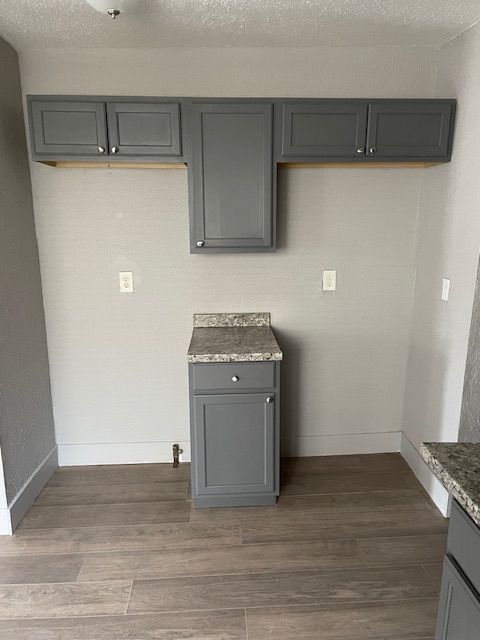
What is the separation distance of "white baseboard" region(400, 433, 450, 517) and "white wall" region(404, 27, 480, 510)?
95 millimetres

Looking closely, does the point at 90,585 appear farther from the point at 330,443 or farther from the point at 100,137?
the point at 100,137

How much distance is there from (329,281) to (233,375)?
93 centimetres

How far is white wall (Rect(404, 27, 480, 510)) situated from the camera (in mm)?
2250

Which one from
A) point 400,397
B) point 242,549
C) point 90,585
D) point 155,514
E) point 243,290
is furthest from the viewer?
point 400,397

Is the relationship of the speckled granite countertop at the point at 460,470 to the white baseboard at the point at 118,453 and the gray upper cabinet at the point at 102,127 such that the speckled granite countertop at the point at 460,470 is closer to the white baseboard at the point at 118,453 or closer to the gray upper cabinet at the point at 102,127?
the gray upper cabinet at the point at 102,127

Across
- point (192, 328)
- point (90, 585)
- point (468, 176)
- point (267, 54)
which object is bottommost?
point (90, 585)

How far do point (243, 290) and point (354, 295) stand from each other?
693 millimetres

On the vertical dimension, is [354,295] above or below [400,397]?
above

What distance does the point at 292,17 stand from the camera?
2178 millimetres

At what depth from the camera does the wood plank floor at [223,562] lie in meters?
1.87

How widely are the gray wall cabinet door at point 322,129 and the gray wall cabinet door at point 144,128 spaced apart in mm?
543

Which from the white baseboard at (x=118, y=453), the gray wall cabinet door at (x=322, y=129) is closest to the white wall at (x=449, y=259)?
the gray wall cabinet door at (x=322, y=129)

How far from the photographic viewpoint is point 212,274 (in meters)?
2.83

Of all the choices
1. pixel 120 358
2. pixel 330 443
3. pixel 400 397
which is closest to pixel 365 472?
pixel 330 443
